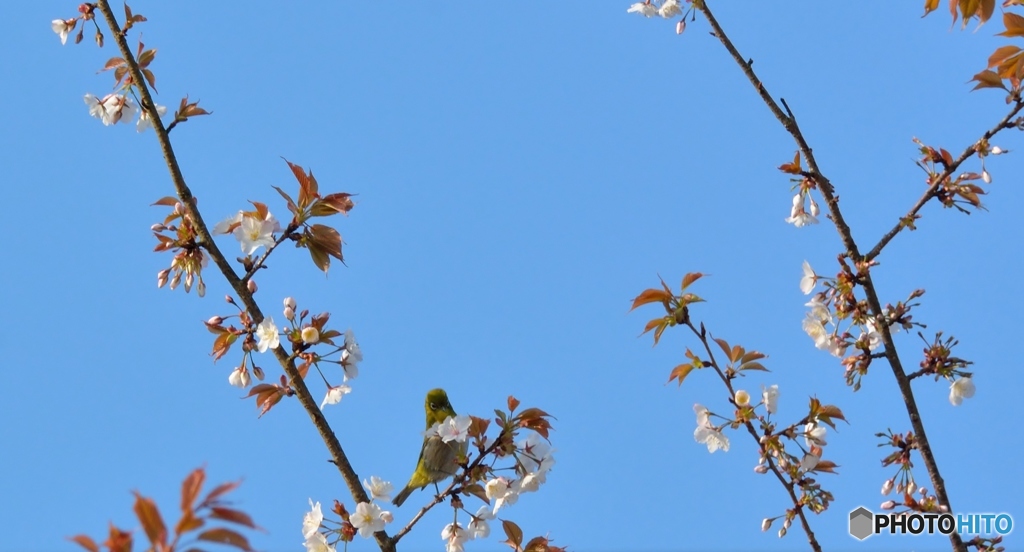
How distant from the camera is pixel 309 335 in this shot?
340 centimetres

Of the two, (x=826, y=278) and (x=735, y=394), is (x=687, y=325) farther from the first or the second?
(x=826, y=278)

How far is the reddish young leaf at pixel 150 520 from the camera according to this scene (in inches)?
63.3

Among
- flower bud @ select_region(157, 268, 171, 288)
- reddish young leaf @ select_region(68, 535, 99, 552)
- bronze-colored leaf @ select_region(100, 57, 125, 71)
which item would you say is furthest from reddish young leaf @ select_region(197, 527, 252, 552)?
bronze-colored leaf @ select_region(100, 57, 125, 71)

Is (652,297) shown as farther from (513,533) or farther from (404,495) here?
(404,495)

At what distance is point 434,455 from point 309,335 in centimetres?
222

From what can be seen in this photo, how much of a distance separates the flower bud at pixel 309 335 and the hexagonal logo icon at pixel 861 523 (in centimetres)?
267

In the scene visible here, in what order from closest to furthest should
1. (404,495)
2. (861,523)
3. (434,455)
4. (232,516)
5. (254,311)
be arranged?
(232,516), (254,311), (861,523), (434,455), (404,495)

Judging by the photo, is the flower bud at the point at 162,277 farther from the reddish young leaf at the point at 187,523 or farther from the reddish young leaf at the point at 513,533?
the reddish young leaf at the point at 187,523

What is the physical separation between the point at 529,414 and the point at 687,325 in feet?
2.31

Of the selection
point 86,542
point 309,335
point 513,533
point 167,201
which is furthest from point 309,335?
point 86,542

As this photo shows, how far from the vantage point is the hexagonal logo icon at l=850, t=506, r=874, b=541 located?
13.9ft

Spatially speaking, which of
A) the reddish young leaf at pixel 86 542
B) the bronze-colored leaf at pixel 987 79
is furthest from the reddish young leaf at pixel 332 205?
the bronze-colored leaf at pixel 987 79

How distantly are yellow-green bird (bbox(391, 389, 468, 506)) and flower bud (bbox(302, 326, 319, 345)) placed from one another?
6.01ft

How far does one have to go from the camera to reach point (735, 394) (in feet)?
11.4
